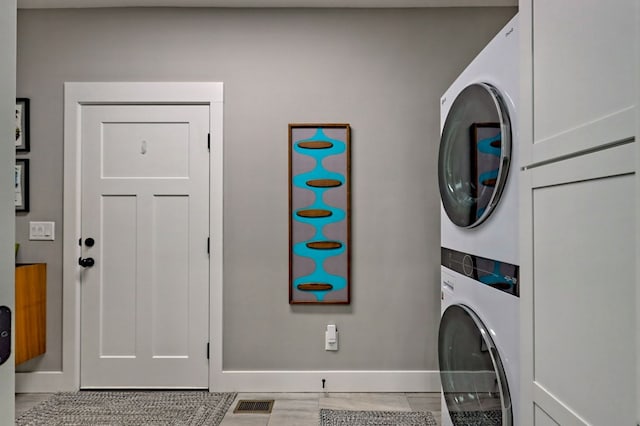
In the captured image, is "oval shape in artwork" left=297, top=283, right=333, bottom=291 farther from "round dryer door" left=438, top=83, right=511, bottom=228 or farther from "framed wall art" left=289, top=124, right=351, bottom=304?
"round dryer door" left=438, top=83, right=511, bottom=228

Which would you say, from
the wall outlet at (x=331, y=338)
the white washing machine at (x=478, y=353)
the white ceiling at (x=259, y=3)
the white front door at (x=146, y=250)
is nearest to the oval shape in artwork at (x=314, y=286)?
the wall outlet at (x=331, y=338)

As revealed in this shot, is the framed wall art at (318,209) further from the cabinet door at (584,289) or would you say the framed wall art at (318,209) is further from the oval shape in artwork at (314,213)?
the cabinet door at (584,289)

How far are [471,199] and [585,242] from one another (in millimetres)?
800

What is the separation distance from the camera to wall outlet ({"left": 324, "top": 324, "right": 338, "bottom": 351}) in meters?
2.93

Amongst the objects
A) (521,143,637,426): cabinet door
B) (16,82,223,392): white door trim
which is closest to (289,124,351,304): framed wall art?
(16,82,223,392): white door trim

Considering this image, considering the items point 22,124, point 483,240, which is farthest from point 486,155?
point 22,124

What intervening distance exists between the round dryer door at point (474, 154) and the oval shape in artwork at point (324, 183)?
102cm

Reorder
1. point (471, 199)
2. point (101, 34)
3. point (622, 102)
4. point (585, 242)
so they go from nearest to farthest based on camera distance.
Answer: point (622, 102) → point (585, 242) → point (471, 199) → point (101, 34)

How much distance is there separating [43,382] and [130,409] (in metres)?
0.75

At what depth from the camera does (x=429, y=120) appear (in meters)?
2.97

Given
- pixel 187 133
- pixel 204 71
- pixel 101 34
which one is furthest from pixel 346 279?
pixel 101 34

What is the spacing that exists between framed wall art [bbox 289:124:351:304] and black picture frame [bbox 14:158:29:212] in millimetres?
1725

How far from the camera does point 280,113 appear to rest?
2982mm

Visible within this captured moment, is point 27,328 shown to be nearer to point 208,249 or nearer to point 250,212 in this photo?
point 208,249
